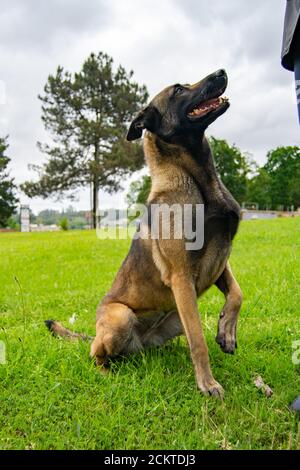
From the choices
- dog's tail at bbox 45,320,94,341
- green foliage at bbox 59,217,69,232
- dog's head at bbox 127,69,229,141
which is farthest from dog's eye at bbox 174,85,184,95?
green foliage at bbox 59,217,69,232

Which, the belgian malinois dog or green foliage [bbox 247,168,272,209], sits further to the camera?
green foliage [bbox 247,168,272,209]

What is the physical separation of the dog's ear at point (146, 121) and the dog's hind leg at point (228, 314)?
46.0 inches

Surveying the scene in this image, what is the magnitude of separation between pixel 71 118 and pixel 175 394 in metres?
38.4

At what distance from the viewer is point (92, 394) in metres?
2.72

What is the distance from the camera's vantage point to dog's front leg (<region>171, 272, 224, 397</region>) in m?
2.64

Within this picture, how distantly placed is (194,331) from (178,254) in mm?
485

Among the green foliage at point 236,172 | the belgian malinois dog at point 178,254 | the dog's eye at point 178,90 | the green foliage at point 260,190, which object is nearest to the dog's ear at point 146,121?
the belgian malinois dog at point 178,254

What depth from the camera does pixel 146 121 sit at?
10.5ft

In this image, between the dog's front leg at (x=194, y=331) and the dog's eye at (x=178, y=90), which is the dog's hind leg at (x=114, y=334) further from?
the dog's eye at (x=178, y=90)

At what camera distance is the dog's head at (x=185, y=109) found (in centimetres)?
289

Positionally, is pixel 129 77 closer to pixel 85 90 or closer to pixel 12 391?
pixel 85 90

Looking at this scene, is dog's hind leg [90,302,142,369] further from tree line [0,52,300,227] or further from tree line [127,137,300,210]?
tree line [127,137,300,210]

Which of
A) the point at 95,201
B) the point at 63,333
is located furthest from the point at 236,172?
the point at 63,333

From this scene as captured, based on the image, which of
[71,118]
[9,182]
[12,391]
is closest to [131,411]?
[12,391]
